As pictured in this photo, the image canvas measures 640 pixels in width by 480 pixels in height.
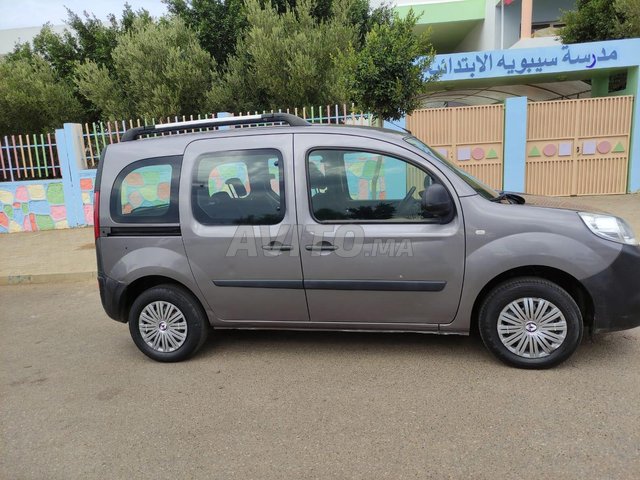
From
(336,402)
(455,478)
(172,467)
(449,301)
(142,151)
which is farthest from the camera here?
(142,151)

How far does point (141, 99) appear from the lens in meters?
13.3

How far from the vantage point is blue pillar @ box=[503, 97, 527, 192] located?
11.3m

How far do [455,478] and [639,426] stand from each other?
124 cm

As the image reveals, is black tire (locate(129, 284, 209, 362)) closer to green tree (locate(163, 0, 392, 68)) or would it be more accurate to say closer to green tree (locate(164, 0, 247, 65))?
green tree (locate(163, 0, 392, 68))

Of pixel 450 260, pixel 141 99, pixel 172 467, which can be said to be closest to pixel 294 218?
pixel 450 260

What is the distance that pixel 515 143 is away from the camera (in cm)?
1148

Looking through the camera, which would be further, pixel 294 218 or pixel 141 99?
pixel 141 99

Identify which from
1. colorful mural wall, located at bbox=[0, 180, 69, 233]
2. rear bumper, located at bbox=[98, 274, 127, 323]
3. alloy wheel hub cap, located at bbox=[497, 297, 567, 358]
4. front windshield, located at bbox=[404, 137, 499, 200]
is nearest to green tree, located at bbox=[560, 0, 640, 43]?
front windshield, located at bbox=[404, 137, 499, 200]

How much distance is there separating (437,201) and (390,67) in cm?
430

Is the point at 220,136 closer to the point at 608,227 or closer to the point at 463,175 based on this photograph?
the point at 463,175

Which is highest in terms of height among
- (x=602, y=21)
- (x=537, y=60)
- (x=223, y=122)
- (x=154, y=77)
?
(x=602, y=21)

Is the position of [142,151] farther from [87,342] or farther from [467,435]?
[467,435]

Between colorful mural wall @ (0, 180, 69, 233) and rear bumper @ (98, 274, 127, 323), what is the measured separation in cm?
776

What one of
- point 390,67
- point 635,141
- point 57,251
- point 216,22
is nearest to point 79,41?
point 216,22
